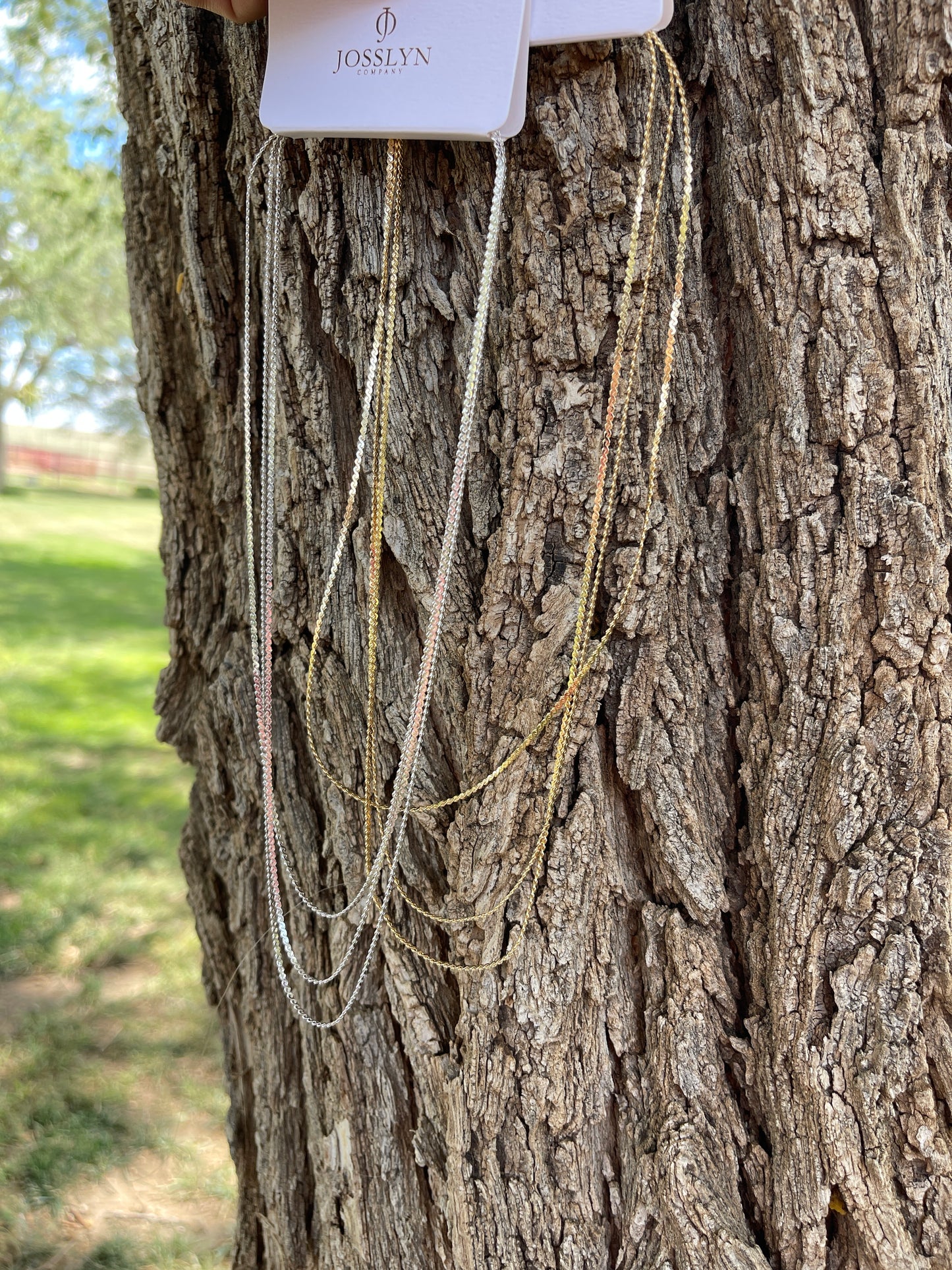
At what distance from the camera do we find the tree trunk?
0.98 meters

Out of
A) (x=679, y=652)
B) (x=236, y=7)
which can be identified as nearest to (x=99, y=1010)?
(x=679, y=652)

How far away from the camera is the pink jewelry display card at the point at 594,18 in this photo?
0.89m

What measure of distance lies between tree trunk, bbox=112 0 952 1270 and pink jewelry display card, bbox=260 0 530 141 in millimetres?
67

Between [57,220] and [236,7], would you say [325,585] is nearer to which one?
[236,7]

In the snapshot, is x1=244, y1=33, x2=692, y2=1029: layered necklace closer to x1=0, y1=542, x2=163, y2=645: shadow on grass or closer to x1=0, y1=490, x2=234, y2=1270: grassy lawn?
x1=0, y1=490, x2=234, y2=1270: grassy lawn

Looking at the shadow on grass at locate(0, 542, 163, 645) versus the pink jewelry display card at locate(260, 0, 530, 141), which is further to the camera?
the shadow on grass at locate(0, 542, 163, 645)

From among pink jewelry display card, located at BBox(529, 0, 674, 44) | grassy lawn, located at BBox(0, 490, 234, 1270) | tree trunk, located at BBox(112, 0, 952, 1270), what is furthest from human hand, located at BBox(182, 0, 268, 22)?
grassy lawn, located at BBox(0, 490, 234, 1270)

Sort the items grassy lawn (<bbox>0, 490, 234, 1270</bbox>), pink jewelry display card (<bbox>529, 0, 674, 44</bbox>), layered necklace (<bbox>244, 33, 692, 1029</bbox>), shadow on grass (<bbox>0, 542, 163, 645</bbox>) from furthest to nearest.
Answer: shadow on grass (<bbox>0, 542, 163, 645</bbox>) → grassy lawn (<bbox>0, 490, 234, 1270</bbox>) → layered necklace (<bbox>244, 33, 692, 1029</bbox>) → pink jewelry display card (<bbox>529, 0, 674, 44</bbox>)

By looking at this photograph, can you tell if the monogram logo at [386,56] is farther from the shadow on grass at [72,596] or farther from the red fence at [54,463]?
the red fence at [54,463]

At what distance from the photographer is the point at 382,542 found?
3.72ft

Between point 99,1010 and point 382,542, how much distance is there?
209cm

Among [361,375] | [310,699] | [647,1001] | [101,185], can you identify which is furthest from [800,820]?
[101,185]

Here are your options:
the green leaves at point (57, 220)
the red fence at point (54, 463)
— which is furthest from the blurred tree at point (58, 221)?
the red fence at point (54, 463)

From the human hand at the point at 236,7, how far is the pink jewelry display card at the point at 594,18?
335 millimetres
